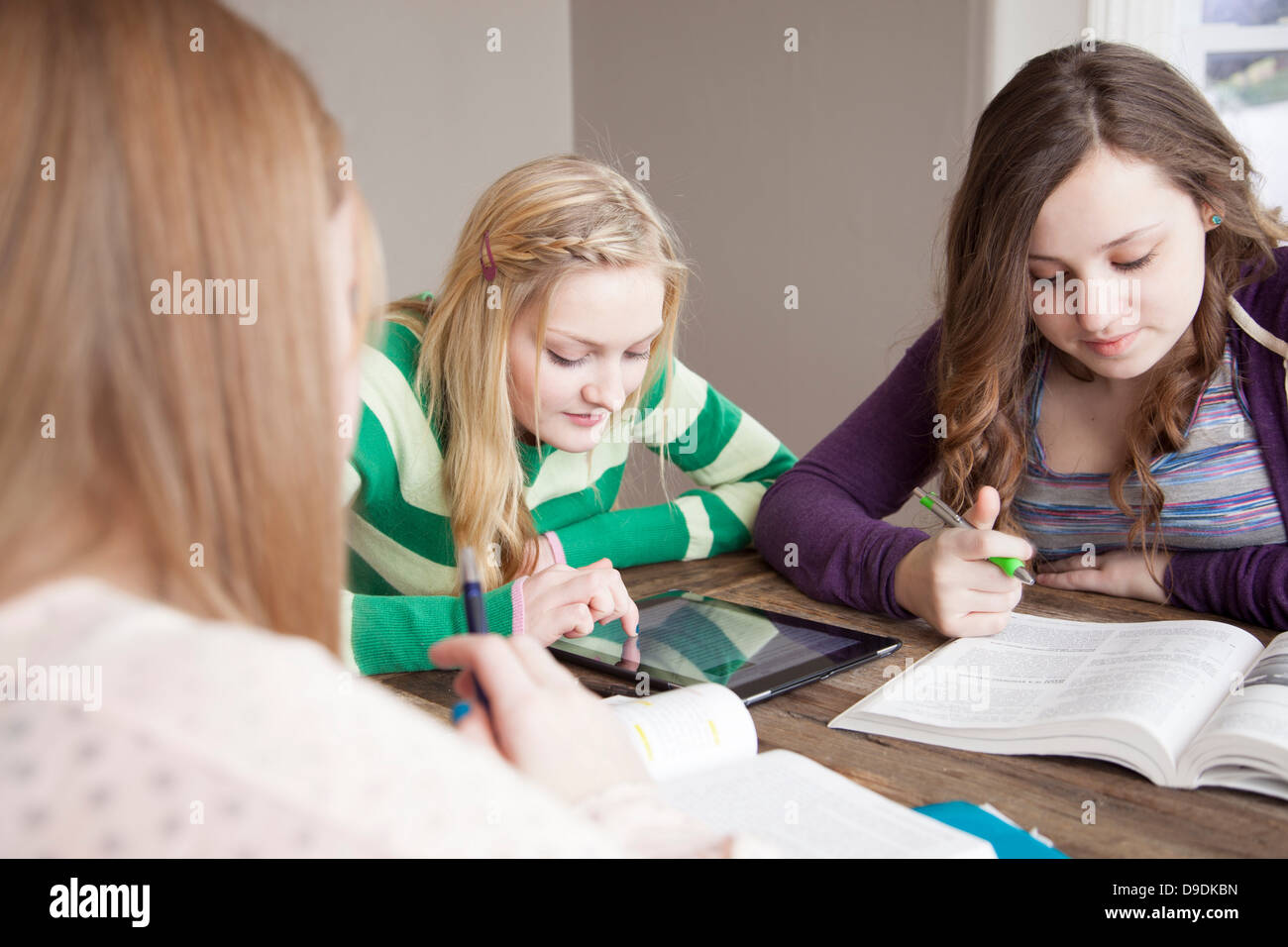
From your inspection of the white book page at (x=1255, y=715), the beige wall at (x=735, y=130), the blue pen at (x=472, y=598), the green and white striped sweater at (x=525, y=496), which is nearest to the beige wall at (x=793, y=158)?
the beige wall at (x=735, y=130)

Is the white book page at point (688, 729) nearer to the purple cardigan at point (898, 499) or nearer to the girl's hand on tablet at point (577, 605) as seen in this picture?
the girl's hand on tablet at point (577, 605)

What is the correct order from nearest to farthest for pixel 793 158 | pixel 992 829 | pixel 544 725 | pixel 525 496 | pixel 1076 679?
1. pixel 544 725
2. pixel 992 829
3. pixel 1076 679
4. pixel 525 496
5. pixel 793 158

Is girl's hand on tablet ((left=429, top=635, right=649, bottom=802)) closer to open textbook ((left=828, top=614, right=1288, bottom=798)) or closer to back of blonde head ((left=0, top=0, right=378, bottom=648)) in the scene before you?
back of blonde head ((left=0, top=0, right=378, bottom=648))

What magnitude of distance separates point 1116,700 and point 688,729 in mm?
356

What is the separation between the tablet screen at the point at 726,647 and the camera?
42.5 inches

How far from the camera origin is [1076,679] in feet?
3.38

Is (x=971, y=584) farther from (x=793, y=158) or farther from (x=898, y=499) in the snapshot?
(x=793, y=158)

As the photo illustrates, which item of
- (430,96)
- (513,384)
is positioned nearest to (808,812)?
(513,384)

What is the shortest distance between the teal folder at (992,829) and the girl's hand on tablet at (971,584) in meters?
0.41

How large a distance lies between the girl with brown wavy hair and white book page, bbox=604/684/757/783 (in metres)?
0.38

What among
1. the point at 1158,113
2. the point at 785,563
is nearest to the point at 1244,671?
the point at 785,563

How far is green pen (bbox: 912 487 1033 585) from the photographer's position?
120cm

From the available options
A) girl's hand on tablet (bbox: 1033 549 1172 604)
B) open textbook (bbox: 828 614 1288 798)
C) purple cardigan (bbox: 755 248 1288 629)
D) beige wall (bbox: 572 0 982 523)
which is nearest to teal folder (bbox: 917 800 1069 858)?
open textbook (bbox: 828 614 1288 798)

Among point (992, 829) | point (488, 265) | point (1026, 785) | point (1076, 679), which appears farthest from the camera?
point (488, 265)
